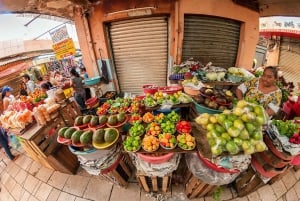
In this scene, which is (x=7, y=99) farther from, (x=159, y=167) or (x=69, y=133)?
(x=159, y=167)

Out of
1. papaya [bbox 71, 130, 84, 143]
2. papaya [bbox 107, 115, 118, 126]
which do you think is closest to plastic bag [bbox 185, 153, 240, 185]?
papaya [bbox 107, 115, 118, 126]

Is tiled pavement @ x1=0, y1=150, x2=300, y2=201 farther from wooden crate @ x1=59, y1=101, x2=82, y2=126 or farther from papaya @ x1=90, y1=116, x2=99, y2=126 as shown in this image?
papaya @ x1=90, y1=116, x2=99, y2=126

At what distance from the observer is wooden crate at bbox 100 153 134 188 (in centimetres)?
269

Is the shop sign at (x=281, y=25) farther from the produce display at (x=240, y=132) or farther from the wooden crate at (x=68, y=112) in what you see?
the wooden crate at (x=68, y=112)

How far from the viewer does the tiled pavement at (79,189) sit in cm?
282

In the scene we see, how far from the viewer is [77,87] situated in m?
5.22

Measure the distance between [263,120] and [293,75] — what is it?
399 inches

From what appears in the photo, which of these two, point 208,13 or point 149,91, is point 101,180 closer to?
point 149,91

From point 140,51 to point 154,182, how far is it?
4.02 meters

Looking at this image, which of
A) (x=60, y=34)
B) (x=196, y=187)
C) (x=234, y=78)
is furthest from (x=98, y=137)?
(x=60, y=34)

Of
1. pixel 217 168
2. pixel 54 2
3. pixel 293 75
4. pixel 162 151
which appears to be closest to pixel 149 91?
pixel 162 151

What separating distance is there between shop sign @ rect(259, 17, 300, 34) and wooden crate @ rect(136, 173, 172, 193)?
30.3ft

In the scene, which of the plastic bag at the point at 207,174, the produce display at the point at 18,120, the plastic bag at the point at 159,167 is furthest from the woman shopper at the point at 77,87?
the plastic bag at the point at 207,174

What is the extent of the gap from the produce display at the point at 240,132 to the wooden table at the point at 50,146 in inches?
126
